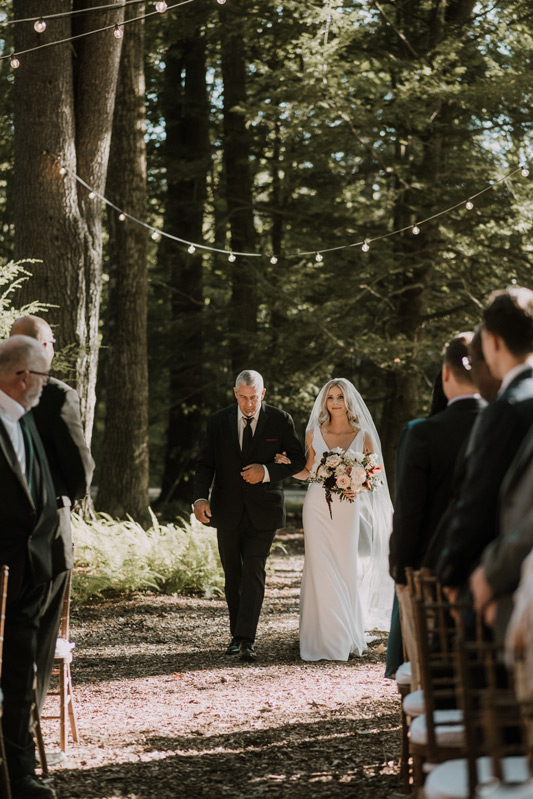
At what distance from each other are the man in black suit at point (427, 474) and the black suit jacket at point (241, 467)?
387 cm

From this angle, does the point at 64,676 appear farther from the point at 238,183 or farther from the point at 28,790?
the point at 238,183

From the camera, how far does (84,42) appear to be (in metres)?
11.2

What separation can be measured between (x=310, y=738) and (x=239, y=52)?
15.7 m

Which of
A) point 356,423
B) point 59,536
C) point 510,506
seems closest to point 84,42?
point 356,423

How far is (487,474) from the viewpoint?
3.43m

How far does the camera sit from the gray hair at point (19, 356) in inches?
177

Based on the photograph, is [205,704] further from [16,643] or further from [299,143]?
[299,143]

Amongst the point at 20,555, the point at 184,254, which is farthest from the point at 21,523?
the point at 184,254

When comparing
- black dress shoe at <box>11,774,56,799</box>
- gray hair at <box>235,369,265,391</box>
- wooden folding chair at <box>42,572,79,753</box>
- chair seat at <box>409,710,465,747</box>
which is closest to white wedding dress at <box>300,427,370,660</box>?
gray hair at <box>235,369,265,391</box>

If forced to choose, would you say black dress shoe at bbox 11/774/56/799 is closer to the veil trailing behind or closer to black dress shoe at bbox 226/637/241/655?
black dress shoe at bbox 226/637/241/655

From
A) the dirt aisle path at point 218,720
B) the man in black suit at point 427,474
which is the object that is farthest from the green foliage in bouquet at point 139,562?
the man in black suit at point 427,474

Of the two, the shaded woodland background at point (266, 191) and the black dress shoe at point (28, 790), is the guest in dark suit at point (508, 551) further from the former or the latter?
the shaded woodland background at point (266, 191)

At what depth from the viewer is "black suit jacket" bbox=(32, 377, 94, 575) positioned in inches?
207

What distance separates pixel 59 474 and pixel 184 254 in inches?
556
